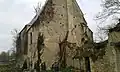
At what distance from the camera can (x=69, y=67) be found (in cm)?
3238

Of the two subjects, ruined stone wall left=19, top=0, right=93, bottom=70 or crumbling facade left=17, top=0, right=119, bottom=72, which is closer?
crumbling facade left=17, top=0, right=119, bottom=72

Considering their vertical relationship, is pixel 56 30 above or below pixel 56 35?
above

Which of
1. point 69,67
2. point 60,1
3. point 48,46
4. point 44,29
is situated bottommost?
point 69,67

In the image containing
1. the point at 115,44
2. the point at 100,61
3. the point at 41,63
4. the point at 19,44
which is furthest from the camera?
the point at 19,44

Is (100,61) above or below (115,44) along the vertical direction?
below

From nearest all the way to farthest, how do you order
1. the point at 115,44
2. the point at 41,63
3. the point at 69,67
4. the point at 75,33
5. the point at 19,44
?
the point at 115,44
the point at 69,67
the point at 41,63
the point at 75,33
the point at 19,44

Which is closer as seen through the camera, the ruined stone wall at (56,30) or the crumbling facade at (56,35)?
the crumbling facade at (56,35)

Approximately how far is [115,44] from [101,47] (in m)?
3.10

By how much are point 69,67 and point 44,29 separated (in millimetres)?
7021

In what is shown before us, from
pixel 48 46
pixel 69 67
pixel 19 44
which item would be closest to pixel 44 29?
pixel 48 46

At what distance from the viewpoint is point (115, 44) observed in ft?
66.7

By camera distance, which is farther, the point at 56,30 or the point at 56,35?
the point at 56,30

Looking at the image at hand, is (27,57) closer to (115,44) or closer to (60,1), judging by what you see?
(60,1)

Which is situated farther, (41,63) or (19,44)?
(19,44)
